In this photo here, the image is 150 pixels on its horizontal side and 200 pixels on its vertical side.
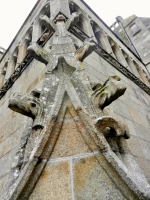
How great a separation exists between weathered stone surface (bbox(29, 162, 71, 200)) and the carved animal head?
0.42 meters

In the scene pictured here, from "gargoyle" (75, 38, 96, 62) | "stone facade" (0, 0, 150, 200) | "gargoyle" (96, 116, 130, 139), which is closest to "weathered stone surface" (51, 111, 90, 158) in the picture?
"stone facade" (0, 0, 150, 200)

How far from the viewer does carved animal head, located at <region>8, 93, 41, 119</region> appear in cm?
130

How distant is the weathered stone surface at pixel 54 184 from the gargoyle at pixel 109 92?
1.84 ft

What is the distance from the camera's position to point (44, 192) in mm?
1049

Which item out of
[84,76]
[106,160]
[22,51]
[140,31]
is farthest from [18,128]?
[140,31]

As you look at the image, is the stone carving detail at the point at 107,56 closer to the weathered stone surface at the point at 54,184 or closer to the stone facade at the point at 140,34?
the weathered stone surface at the point at 54,184

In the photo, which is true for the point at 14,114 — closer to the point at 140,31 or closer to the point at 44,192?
the point at 44,192

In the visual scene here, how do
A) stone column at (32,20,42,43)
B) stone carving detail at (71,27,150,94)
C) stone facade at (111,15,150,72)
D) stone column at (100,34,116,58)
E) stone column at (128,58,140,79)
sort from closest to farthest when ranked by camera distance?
stone carving detail at (71,27,150,94)
stone column at (32,20,42,43)
stone column at (100,34,116,58)
stone column at (128,58,140,79)
stone facade at (111,15,150,72)

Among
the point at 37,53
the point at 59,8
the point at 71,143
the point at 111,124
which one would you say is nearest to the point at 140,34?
the point at 59,8

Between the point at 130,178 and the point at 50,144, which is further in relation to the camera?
the point at 50,144

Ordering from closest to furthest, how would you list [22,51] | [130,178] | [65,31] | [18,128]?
[130,178], [65,31], [18,128], [22,51]

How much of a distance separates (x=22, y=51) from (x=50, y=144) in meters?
4.93

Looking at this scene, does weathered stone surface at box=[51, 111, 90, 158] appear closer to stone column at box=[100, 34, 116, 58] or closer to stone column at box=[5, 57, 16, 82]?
stone column at box=[100, 34, 116, 58]

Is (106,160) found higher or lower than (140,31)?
lower
